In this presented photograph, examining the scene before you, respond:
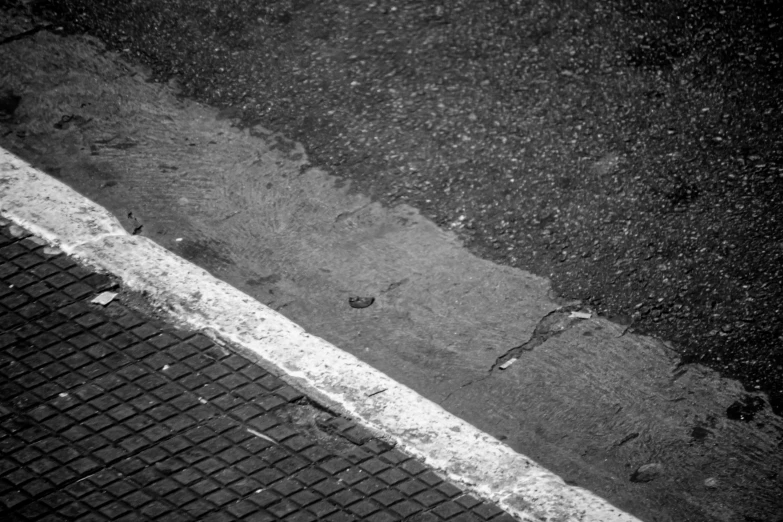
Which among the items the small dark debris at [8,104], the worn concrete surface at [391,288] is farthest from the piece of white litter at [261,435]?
the small dark debris at [8,104]

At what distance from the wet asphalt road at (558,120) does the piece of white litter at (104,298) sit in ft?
3.93

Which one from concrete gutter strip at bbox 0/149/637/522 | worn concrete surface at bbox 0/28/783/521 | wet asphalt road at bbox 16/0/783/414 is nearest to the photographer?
concrete gutter strip at bbox 0/149/637/522

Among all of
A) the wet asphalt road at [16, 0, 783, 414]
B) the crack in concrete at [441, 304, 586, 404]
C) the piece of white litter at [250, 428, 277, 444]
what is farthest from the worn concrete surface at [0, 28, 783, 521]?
the piece of white litter at [250, 428, 277, 444]

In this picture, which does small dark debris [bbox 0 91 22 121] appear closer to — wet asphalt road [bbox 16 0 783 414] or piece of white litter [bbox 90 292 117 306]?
wet asphalt road [bbox 16 0 783 414]

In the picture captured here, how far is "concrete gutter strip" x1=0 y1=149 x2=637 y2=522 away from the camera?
2693mm

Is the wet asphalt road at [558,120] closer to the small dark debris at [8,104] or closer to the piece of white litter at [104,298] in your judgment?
the small dark debris at [8,104]

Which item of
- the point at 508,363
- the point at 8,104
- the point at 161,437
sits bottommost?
the point at 161,437

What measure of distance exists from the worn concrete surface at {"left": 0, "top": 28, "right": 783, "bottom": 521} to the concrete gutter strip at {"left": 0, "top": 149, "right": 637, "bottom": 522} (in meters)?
0.07

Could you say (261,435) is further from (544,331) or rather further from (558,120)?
(558,120)

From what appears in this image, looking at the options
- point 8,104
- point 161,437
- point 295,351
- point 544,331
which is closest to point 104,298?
point 161,437

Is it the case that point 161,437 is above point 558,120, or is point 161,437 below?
below

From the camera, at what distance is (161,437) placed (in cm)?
275

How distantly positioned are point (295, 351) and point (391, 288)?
1.78 feet

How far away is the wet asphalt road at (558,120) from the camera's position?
3.21 meters
